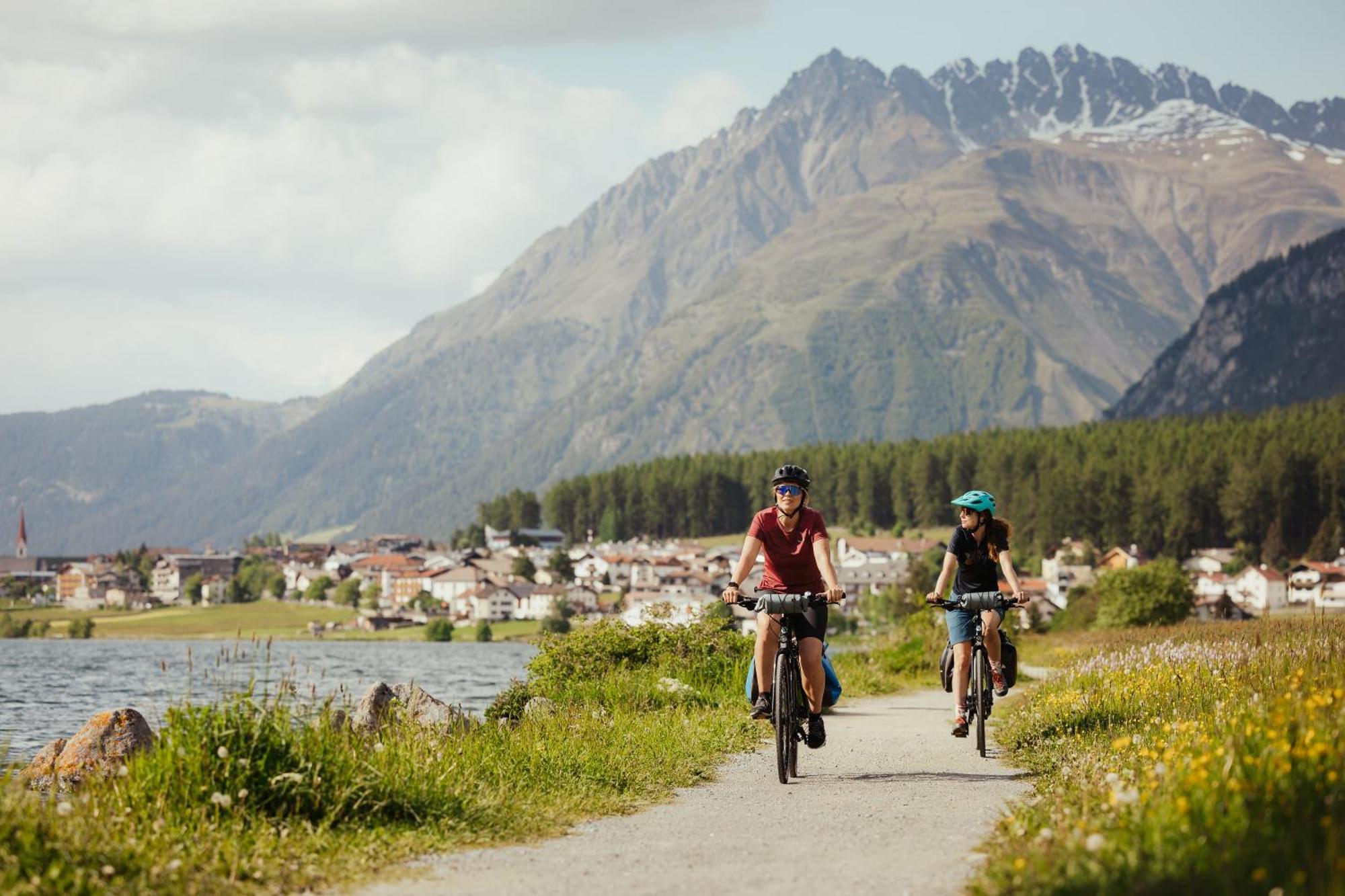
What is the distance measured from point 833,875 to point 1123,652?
40.7ft

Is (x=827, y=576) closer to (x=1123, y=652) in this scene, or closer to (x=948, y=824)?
(x=948, y=824)

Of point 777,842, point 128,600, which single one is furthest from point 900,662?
point 128,600

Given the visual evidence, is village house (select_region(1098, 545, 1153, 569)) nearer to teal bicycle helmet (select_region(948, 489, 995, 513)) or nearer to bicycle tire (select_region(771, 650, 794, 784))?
teal bicycle helmet (select_region(948, 489, 995, 513))

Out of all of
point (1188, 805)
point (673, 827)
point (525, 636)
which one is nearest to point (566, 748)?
point (673, 827)

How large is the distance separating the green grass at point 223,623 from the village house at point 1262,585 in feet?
232

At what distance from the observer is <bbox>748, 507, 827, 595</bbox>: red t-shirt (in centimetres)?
Answer: 1393

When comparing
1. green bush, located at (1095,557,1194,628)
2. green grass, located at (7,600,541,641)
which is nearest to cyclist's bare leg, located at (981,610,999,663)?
green bush, located at (1095,557,1194,628)

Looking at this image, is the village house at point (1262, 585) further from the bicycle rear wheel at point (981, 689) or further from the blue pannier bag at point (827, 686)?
the blue pannier bag at point (827, 686)

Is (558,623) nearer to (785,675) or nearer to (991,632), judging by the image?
(991,632)

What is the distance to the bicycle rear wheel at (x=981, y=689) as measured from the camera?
52.8ft

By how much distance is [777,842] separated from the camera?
10586 mm

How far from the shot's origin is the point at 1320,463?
167625 mm

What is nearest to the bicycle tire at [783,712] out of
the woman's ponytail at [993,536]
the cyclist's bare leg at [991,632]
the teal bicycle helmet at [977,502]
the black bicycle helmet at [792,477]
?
the black bicycle helmet at [792,477]

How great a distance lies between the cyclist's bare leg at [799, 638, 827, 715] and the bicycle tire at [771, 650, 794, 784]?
19cm
